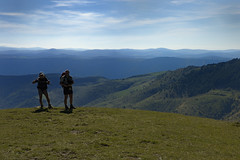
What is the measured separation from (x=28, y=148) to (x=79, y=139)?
4.48m

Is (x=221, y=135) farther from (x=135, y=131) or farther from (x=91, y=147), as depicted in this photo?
(x=91, y=147)

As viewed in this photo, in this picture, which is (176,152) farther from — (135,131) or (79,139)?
(79,139)

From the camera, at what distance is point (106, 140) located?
19078mm

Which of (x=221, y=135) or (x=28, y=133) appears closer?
(x=28, y=133)

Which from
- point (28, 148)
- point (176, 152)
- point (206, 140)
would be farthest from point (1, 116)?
point (206, 140)

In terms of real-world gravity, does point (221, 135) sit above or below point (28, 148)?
below

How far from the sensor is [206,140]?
21.1m

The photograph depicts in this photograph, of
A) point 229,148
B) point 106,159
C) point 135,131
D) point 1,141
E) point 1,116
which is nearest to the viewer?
point 106,159

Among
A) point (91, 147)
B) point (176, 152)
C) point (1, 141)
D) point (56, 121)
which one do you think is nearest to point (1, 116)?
point (56, 121)

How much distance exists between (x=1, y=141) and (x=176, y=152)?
15494 mm

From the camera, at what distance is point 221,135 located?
78.9 ft

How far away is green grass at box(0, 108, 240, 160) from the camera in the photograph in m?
15.7

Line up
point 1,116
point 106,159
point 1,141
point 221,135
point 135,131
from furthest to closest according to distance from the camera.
→ point 1,116
point 221,135
point 135,131
point 1,141
point 106,159

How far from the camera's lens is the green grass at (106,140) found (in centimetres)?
1574
